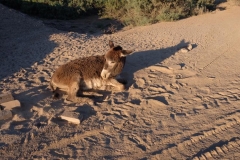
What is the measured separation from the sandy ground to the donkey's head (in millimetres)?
535

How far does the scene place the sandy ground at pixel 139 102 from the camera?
5465 millimetres

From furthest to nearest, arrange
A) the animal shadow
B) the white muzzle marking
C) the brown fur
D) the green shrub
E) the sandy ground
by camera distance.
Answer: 1. the green shrub
2. the animal shadow
3. the white muzzle marking
4. the brown fur
5. the sandy ground

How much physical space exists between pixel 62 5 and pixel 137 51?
7.35m

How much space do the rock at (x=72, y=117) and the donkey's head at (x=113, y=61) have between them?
147 cm

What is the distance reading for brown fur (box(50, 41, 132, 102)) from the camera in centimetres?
718

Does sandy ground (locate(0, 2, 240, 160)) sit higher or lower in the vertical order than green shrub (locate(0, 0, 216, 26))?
lower

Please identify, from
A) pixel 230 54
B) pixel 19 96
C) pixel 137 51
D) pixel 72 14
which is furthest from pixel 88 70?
pixel 72 14

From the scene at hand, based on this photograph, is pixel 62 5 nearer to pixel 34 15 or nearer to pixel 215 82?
pixel 34 15

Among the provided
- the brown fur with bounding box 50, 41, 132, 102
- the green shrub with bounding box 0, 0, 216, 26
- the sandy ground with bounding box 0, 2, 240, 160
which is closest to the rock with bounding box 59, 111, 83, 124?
the sandy ground with bounding box 0, 2, 240, 160

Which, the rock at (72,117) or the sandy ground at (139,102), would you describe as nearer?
the sandy ground at (139,102)

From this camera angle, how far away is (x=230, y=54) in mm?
9141

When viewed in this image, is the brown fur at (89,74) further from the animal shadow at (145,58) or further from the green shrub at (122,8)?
the green shrub at (122,8)

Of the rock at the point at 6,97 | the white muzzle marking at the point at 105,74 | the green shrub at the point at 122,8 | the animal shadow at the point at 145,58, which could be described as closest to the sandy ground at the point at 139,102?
the animal shadow at the point at 145,58

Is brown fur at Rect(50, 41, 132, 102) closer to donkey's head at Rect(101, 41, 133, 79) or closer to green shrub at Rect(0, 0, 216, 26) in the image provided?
donkey's head at Rect(101, 41, 133, 79)
